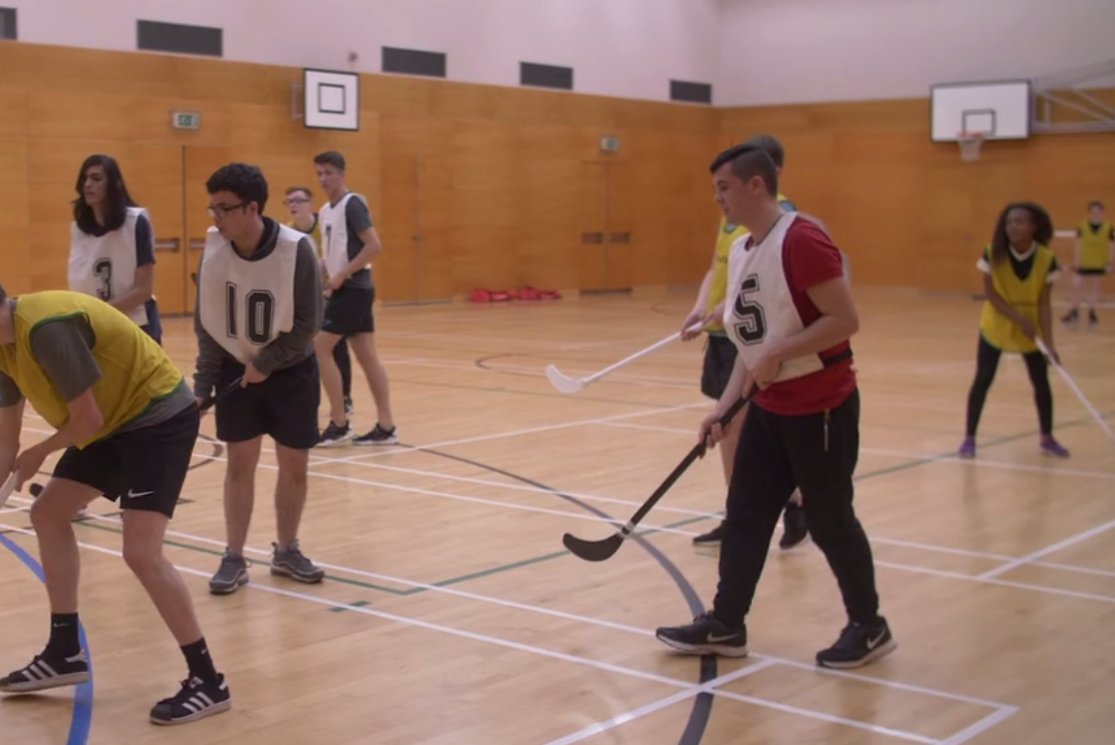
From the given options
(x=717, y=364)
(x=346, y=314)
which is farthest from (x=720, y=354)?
(x=346, y=314)

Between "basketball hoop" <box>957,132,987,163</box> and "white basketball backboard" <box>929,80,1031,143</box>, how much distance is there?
0.23ft

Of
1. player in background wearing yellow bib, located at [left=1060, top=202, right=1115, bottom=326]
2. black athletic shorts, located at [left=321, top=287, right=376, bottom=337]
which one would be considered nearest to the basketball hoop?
player in background wearing yellow bib, located at [left=1060, top=202, right=1115, bottom=326]

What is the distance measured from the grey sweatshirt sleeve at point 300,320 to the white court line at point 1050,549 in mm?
3029

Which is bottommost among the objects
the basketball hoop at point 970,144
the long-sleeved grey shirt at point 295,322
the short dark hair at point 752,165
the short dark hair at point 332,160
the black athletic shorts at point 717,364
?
the black athletic shorts at point 717,364

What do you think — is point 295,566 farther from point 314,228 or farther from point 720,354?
point 314,228

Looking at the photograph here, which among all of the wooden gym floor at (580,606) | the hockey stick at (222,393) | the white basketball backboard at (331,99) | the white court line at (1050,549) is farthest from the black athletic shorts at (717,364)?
the white basketball backboard at (331,99)

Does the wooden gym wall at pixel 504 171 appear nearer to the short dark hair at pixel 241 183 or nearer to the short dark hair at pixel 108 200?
the short dark hair at pixel 108 200

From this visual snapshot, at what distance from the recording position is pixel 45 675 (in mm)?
4621

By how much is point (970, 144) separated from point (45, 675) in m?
23.1

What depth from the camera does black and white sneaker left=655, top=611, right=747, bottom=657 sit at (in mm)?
5062

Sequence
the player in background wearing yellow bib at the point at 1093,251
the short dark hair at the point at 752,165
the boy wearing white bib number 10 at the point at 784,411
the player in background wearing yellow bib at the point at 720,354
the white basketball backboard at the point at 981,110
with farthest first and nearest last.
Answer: the white basketball backboard at the point at 981,110
the player in background wearing yellow bib at the point at 1093,251
the player in background wearing yellow bib at the point at 720,354
the short dark hair at the point at 752,165
the boy wearing white bib number 10 at the point at 784,411

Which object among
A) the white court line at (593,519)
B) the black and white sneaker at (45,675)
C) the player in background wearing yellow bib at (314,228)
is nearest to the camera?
the black and white sneaker at (45,675)

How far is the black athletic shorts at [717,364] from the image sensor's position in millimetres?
6688

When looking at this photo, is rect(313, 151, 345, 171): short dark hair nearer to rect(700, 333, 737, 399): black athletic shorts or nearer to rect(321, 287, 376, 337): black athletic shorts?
rect(321, 287, 376, 337): black athletic shorts
